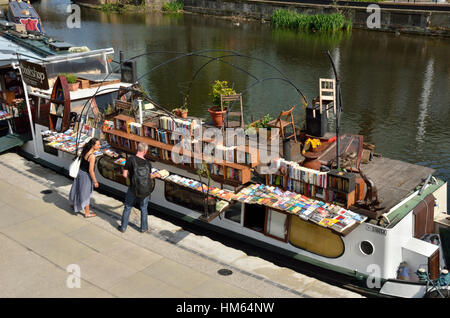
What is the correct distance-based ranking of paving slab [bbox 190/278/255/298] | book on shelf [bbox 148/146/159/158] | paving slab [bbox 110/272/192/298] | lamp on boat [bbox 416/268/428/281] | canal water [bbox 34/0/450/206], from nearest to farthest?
paving slab [bbox 110/272/192/298] < paving slab [bbox 190/278/255/298] < lamp on boat [bbox 416/268/428/281] < book on shelf [bbox 148/146/159/158] < canal water [bbox 34/0/450/206]

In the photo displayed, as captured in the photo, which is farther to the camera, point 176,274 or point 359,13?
point 359,13

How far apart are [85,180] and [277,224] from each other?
13.2 ft

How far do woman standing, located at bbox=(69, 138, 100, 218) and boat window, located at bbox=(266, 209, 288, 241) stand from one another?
11.6 feet

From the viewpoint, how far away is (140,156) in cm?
967

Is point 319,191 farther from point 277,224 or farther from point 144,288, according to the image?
point 144,288

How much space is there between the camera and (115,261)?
29.2 ft

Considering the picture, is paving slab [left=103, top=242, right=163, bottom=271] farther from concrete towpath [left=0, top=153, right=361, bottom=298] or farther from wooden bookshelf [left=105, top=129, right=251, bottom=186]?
wooden bookshelf [left=105, top=129, right=251, bottom=186]

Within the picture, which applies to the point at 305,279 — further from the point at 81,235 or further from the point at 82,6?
the point at 82,6

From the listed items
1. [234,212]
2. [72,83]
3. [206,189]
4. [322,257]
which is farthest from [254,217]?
[72,83]

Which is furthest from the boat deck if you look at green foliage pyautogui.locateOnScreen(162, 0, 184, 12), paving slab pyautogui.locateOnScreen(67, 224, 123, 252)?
green foliage pyautogui.locateOnScreen(162, 0, 184, 12)

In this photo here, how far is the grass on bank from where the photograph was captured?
140 feet

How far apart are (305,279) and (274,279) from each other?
594mm

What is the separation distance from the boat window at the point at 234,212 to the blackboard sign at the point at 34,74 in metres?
5.99
